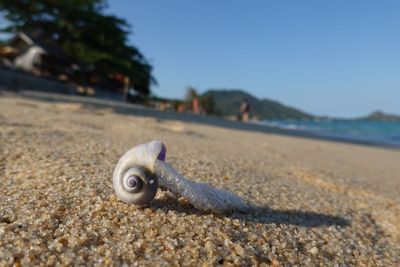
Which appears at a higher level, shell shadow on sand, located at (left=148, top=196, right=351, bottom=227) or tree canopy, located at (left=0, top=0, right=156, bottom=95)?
tree canopy, located at (left=0, top=0, right=156, bottom=95)

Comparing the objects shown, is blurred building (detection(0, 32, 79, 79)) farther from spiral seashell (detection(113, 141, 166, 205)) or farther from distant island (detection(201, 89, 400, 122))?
distant island (detection(201, 89, 400, 122))

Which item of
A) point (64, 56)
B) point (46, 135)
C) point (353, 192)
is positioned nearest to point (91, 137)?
point (46, 135)

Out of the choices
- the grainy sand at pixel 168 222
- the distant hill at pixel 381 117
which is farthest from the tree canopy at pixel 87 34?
the distant hill at pixel 381 117

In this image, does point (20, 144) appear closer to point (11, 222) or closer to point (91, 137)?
point (91, 137)

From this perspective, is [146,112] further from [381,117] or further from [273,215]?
[381,117]

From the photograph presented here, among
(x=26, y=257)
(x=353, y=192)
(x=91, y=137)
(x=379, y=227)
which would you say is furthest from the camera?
(x=91, y=137)

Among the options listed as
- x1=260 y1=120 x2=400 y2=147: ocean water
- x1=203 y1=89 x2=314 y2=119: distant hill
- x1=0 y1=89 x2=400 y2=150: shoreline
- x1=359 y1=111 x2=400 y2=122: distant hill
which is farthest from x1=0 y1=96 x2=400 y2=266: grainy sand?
x1=359 y1=111 x2=400 y2=122: distant hill

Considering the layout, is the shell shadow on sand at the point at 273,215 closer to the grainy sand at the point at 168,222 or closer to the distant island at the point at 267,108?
the grainy sand at the point at 168,222

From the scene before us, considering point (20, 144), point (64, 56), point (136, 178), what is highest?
point (64, 56)

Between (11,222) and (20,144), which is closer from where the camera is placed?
(11,222)

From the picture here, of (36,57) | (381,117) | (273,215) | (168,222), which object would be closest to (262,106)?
(381,117)

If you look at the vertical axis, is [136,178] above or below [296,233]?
above
